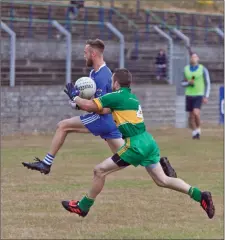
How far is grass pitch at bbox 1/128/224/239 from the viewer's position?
11.9m

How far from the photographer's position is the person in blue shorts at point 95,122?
12.0 meters

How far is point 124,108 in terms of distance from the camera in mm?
10734

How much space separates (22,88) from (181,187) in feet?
50.5

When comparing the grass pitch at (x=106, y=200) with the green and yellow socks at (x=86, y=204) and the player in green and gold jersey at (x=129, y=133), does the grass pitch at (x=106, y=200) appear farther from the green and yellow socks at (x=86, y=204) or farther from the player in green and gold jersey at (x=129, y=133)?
the player in green and gold jersey at (x=129, y=133)

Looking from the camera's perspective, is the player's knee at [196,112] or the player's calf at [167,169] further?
the player's knee at [196,112]

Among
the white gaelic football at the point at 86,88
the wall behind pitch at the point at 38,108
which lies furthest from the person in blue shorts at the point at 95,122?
the wall behind pitch at the point at 38,108

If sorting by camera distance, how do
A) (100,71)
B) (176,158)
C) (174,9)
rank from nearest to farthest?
1. (100,71)
2. (176,158)
3. (174,9)

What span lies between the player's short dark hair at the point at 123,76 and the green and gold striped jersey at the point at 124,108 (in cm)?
8

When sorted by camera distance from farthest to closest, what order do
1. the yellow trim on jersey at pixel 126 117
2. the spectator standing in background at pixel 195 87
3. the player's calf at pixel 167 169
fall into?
1. the spectator standing in background at pixel 195 87
2. the player's calf at pixel 167 169
3. the yellow trim on jersey at pixel 126 117

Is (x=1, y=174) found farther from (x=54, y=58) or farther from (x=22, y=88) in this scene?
(x=54, y=58)

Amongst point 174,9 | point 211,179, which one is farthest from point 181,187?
point 174,9

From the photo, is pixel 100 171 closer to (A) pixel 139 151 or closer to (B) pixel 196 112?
(A) pixel 139 151

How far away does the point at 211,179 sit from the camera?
1677 centimetres

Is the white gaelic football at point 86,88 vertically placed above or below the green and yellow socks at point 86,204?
above
